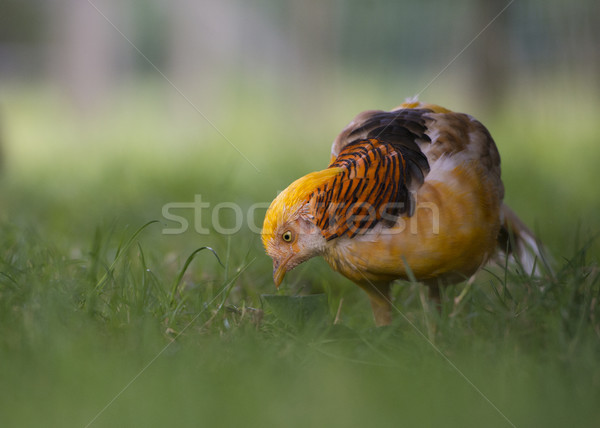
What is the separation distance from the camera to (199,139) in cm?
729

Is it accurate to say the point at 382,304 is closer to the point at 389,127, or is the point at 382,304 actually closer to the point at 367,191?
the point at 367,191

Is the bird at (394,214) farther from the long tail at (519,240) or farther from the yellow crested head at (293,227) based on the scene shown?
the long tail at (519,240)

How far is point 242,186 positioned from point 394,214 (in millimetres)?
2833

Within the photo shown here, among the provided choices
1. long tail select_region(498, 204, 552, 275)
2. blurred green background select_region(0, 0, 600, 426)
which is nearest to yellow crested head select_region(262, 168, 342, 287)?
blurred green background select_region(0, 0, 600, 426)

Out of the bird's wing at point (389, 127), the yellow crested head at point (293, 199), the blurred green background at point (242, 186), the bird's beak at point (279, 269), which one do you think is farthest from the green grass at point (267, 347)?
the bird's wing at point (389, 127)

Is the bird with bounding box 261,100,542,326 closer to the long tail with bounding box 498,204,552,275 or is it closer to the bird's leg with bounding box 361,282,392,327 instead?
the bird's leg with bounding box 361,282,392,327

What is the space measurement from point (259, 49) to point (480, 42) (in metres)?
3.19

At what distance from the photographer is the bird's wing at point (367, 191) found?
2506 millimetres

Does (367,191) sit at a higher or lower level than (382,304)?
higher

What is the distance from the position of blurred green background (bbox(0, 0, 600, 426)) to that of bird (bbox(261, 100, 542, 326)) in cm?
29

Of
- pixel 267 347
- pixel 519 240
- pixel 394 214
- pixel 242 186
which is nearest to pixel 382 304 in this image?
pixel 394 214

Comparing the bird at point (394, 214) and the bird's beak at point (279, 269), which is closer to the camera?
the bird at point (394, 214)

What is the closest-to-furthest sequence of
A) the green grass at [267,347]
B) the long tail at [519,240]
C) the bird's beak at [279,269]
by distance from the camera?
the green grass at [267,347]
the bird's beak at [279,269]
the long tail at [519,240]

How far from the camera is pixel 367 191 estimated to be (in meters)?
2.54
